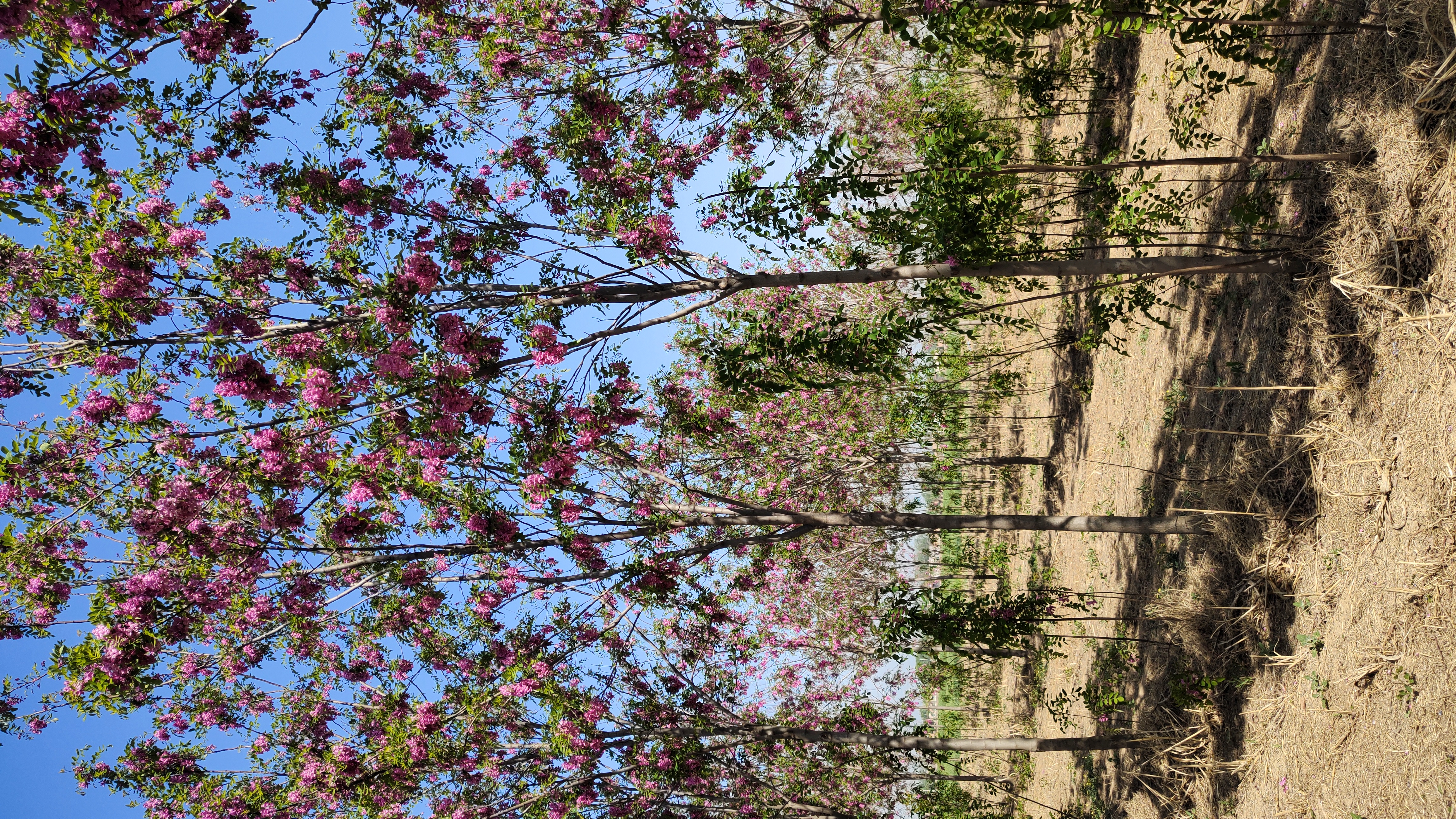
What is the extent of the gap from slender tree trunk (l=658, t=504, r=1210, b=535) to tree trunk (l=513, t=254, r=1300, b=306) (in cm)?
216

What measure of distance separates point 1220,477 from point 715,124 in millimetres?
6777

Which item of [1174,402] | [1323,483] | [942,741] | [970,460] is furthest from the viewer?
[970,460]

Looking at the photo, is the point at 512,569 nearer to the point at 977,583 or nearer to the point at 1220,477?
the point at 1220,477

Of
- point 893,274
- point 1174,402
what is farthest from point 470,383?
point 1174,402

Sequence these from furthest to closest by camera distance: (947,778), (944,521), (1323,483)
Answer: (947,778) < (944,521) < (1323,483)

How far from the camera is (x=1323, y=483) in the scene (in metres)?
5.77

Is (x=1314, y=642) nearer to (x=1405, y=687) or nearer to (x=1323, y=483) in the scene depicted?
(x=1405, y=687)

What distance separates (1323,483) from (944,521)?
9.30 feet

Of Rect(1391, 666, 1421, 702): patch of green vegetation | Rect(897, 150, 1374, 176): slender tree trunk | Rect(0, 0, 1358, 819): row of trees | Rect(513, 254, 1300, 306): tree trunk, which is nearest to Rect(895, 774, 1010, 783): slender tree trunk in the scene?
Rect(0, 0, 1358, 819): row of trees

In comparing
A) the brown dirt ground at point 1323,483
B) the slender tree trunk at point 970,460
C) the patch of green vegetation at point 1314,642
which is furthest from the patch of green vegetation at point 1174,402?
the slender tree trunk at point 970,460

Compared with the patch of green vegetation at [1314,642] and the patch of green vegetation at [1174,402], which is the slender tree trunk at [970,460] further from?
the patch of green vegetation at [1314,642]

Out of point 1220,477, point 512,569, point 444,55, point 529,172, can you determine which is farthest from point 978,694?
point 444,55

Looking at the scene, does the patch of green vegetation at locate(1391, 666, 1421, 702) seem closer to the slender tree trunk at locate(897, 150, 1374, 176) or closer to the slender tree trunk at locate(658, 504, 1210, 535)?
the slender tree trunk at locate(658, 504, 1210, 535)

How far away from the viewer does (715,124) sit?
380 inches
